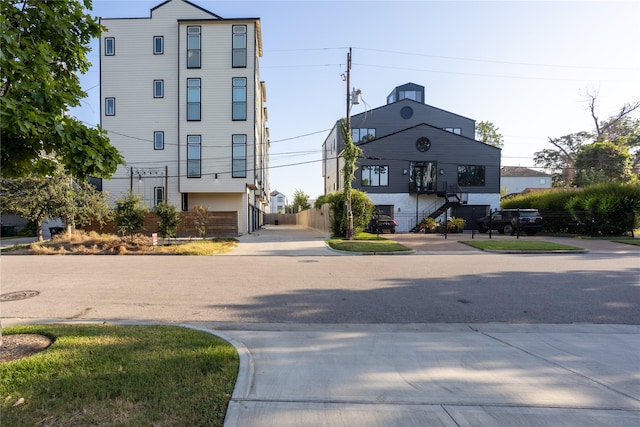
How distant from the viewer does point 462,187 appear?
3253 cm

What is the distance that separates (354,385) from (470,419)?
1055mm

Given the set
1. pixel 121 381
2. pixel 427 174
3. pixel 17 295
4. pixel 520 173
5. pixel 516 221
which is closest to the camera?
pixel 121 381

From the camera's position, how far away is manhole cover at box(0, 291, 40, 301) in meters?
7.03

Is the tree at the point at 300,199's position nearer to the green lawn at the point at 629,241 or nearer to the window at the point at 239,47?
the window at the point at 239,47

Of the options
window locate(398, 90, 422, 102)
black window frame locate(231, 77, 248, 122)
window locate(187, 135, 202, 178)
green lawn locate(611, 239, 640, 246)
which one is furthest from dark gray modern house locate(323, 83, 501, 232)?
window locate(398, 90, 422, 102)

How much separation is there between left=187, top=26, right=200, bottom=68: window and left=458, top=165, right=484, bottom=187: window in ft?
78.6

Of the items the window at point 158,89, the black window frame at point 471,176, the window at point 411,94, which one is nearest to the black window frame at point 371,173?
the black window frame at point 471,176

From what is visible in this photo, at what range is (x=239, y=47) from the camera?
2662 centimetres

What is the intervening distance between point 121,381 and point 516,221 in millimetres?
25211

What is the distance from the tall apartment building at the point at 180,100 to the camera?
2664 centimetres

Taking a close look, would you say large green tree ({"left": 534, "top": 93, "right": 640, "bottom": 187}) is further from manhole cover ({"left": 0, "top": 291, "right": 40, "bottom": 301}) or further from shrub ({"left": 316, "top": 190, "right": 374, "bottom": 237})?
manhole cover ({"left": 0, "top": 291, "right": 40, "bottom": 301})

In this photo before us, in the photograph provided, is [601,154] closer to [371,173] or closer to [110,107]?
[371,173]

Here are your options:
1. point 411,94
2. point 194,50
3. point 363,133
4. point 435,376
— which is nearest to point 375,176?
point 363,133

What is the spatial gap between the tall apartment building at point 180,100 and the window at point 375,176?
10.3 metres
